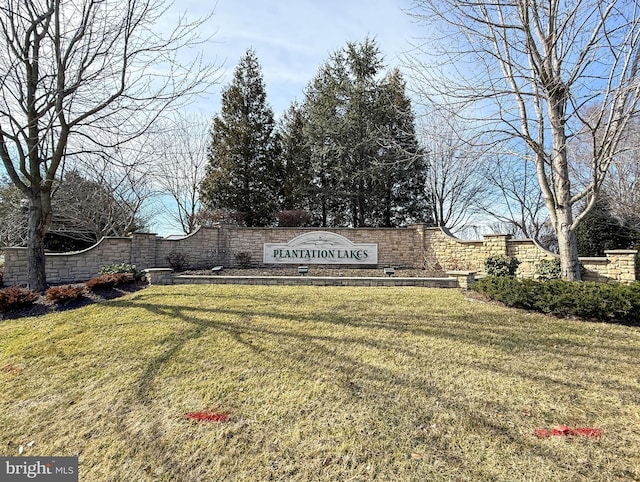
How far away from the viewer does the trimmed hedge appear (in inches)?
202

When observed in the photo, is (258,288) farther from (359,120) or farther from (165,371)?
(359,120)

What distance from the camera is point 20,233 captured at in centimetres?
1311

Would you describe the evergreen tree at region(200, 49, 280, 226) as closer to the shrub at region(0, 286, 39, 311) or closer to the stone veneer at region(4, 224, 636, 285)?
the stone veneer at region(4, 224, 636, 285)

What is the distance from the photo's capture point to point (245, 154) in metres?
18.1

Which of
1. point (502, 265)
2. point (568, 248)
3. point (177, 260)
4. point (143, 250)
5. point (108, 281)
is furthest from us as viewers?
point (177, 260)

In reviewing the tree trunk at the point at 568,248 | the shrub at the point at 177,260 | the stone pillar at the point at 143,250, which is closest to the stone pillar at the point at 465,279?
the tree trunk at the point at 568,248

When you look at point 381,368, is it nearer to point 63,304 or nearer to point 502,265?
point 63,304

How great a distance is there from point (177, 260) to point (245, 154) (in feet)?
28.6

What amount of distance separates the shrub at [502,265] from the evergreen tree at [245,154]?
1183 centimetres

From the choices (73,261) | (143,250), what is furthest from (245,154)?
(73,261)

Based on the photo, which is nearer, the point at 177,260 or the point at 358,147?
the point at 177,260

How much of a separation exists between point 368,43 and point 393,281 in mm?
15587

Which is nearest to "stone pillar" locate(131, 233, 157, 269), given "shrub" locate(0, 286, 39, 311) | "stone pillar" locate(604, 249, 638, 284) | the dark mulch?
the dark mulch

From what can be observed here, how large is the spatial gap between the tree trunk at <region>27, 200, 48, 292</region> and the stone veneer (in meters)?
1.82
